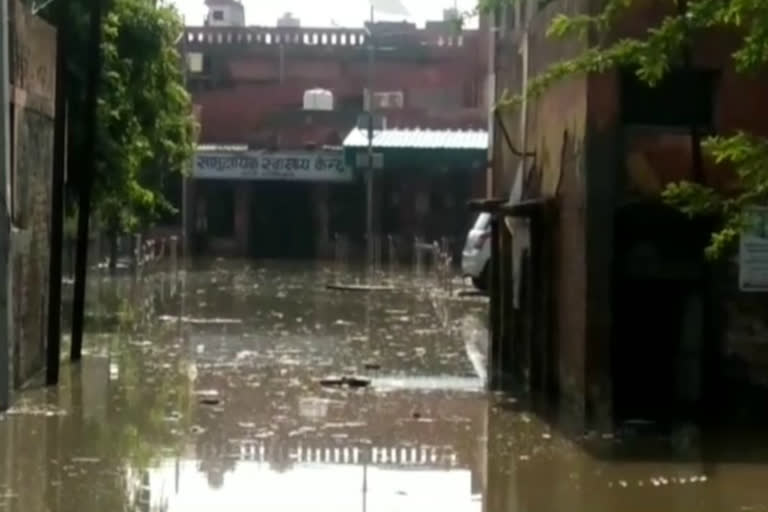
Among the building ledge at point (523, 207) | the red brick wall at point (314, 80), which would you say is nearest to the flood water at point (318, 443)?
the building ledge at point (523, 207)

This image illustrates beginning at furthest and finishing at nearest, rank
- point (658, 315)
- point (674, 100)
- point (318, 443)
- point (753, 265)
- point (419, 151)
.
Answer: point (419, 151)
point (658, 315)
point (674, 100)
point (753, 265)
point (318, 443)

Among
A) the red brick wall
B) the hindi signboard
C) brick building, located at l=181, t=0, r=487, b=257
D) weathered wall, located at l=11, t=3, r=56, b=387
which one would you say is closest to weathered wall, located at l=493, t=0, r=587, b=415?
weathered wall, located at l=11, t=3, r=56, b=387

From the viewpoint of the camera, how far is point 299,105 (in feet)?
205

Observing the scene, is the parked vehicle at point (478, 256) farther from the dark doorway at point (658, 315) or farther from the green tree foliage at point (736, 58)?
the green tree foliage at point (736, 58)

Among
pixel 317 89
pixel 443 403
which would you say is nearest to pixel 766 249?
pixel 443 403

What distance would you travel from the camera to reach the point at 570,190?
1716 cm

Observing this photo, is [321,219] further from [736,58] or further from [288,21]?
[736,58]

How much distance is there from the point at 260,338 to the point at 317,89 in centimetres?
3809

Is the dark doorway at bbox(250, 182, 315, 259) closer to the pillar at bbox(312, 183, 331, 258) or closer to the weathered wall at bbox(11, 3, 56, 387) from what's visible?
the pillar at bbox(312, 183, 331, 258)

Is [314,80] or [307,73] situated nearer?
[314,80]

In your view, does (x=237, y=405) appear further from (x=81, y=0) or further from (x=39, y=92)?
(x=81, y=0)

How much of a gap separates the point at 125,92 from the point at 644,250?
1467 cm

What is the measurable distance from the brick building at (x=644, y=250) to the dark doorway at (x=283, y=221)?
136 ft

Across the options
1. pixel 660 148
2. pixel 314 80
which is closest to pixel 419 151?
pixel 314 80
